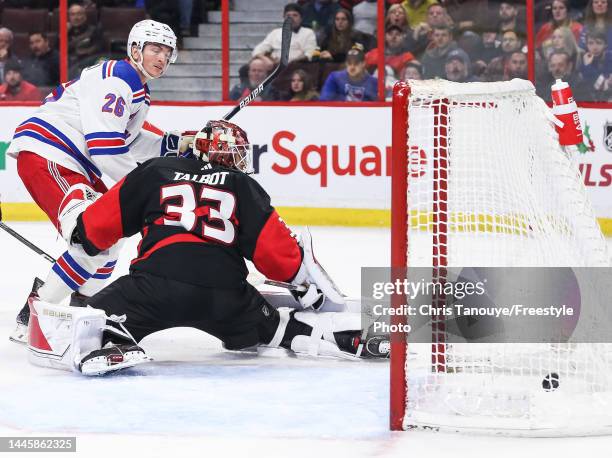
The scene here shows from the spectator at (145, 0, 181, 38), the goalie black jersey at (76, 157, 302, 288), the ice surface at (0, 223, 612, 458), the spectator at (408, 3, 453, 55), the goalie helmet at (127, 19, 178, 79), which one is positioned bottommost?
the ice surface at (0, 223, 612, 458)

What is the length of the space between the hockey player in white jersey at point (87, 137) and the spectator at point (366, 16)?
114 inches

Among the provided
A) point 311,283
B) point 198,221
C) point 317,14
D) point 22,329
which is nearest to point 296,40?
point 317,14

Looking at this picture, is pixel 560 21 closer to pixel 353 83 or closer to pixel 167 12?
pixel 353 83

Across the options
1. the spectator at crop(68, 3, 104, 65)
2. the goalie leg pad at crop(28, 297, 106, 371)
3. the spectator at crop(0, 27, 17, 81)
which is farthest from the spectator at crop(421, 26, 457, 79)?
the goalie leg pad at crop(28, 297, 106, 371)

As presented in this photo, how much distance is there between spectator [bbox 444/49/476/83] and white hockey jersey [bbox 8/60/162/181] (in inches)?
119

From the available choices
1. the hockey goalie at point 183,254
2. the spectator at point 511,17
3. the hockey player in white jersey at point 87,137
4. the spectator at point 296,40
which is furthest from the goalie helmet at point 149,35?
the spectator at point 511,17

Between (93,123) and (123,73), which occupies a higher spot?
(123,73)

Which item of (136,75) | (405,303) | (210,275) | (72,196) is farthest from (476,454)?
(136,75)

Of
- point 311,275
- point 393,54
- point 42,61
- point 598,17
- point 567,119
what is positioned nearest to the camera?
point 567,119

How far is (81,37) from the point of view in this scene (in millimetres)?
7594

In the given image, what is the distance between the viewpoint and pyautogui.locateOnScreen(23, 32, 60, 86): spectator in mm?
7590

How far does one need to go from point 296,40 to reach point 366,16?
0.43 m

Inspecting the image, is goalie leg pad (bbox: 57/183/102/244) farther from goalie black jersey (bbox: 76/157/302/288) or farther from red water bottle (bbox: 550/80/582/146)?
red water bottle (bbox: 550/80/582/146)

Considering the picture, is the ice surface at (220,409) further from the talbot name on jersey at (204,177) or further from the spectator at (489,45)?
the spectator at (489,45)
